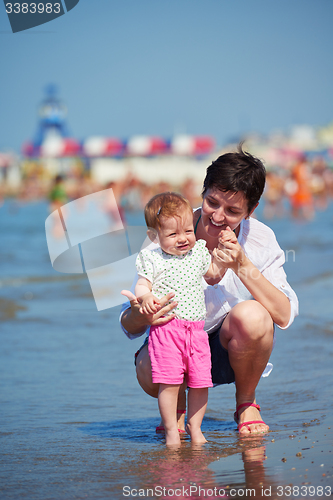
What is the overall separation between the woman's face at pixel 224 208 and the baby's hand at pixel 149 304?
0.44 m

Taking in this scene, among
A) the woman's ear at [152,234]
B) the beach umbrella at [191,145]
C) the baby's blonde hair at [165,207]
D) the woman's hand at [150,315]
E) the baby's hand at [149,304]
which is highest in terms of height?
the baby's blonde hair at [165,207]

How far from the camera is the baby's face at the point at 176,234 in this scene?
7.63 ft

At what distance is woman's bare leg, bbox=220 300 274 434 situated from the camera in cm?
244

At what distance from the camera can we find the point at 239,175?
2.41m

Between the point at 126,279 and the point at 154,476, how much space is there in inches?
49.8

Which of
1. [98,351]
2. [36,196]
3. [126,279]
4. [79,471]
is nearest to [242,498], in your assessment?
[79,471]

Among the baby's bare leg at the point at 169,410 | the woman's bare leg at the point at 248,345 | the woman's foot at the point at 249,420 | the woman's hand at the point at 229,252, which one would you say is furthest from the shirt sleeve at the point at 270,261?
the baby's bare leg at the point at 169,410

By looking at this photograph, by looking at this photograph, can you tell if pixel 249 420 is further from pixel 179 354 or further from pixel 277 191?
pixel 277 191

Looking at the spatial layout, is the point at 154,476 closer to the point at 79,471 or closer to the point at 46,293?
the point at 79,471

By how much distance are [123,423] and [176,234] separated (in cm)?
97

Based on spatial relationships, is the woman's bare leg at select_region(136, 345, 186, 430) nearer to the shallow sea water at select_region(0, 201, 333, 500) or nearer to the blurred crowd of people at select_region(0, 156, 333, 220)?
the shallow sea water at select_region(0, 201, 333, 500)

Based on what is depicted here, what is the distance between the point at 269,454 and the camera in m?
2.12

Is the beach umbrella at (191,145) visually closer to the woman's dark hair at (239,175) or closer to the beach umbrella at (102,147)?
the beach umbrella at (102,147)

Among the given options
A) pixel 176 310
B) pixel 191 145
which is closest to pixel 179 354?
pixel 176 310
